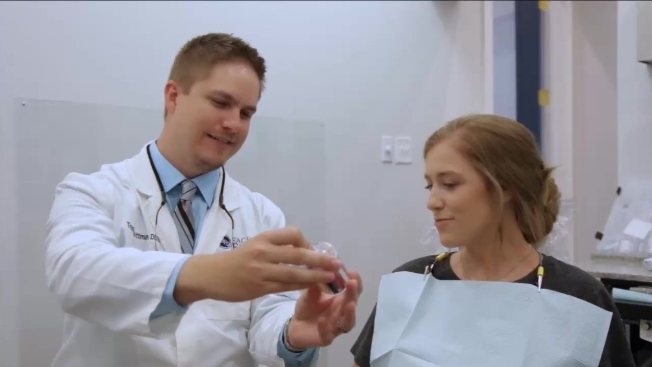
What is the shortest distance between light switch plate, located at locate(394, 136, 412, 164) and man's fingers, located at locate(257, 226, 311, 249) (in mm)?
2166

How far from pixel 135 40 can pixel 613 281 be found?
1.89 meters

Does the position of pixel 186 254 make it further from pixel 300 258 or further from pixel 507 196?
pixel 507 196

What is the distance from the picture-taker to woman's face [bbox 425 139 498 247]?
1.18m

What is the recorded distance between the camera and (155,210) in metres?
1.26

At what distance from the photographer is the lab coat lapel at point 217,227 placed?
1272mm

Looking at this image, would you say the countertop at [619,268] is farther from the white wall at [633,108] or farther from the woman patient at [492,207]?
the woman patient at [492,207]

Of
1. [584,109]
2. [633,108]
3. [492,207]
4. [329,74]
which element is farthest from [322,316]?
[584,109]

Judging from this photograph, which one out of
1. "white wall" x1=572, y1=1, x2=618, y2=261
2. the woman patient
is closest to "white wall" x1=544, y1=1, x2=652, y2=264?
"white wall" x1=572, y1=1, x2=618, y2=261

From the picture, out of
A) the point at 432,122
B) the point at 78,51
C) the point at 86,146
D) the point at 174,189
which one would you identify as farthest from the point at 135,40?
the point at 432,122

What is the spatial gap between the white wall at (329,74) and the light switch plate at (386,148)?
3 cm

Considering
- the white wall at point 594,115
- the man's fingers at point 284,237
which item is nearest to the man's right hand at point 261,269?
the man's fingers at point 284,237

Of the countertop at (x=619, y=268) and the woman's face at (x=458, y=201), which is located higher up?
the woman's face at (x=458, y=201)

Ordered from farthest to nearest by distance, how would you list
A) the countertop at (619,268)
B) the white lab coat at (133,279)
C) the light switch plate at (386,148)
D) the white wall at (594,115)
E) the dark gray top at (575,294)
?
1. the white wall at (594,115)
2. the light switch plate at (386,148)
3. the countertop at (619,268)
4. the dark gray top at (575,294)
5. the white lab coat at (133,279)

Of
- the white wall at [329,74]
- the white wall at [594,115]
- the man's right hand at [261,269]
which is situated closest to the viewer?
the man's right hand at [261,269]
